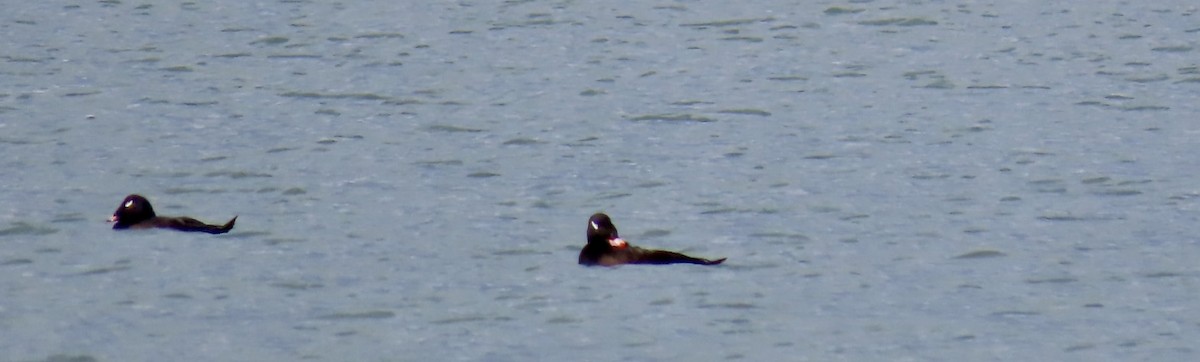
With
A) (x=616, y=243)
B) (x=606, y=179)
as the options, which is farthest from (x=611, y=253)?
(x=606, y=179)

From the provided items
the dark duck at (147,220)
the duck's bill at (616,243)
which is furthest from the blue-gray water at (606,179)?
the duck's bill at (616,243)

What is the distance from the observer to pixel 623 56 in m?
27.2

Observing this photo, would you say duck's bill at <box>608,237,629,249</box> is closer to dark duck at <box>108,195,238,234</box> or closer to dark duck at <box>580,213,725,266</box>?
dark duck at <box>580,213,725,266</box>

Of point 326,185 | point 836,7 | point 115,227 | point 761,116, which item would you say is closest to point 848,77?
point 761,116

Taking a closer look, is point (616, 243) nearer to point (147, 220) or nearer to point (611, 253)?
point (611, 253)

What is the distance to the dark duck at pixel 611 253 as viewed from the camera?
15352mm

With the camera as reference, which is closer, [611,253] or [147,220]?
[611,253]

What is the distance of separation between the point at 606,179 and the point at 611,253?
12.7 ft

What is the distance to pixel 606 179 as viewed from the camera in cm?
1920

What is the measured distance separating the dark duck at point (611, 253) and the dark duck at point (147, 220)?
118 inches

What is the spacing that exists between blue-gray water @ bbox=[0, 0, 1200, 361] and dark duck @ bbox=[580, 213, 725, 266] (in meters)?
0.15

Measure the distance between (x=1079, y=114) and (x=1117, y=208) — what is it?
4711mm

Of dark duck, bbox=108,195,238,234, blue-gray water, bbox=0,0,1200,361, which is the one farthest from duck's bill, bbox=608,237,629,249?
dark duck, bbox=108,195,238,234

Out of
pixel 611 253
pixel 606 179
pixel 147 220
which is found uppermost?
pixel 611 253
